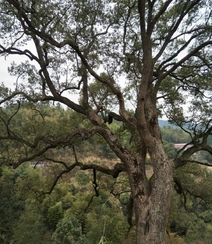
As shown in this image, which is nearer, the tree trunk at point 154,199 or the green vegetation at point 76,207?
the tree trunk at point 154,199

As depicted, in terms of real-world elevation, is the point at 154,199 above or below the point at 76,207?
above

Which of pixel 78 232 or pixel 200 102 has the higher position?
pixel 200 102

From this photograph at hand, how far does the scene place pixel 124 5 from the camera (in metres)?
4.85

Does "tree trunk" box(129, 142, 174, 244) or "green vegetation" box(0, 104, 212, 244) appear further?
"green vegetation" box(0, 104, 212, 244)

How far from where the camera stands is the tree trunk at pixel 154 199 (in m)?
2.94

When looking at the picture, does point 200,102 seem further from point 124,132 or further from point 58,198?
point 58,198

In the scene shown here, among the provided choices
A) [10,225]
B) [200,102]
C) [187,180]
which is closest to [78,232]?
[10,225]

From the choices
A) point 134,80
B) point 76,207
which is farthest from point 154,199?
point 76,207

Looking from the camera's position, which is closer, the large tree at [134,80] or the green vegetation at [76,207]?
the large tree at [134,80]

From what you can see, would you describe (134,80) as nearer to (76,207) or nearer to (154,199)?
(154,199)

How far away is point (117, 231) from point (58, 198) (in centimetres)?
764

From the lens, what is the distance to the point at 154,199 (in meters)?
3.08

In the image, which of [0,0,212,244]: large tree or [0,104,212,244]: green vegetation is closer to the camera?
[0,0,212,244]: large tree

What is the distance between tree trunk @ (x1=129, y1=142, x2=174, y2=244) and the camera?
9.64 feet
